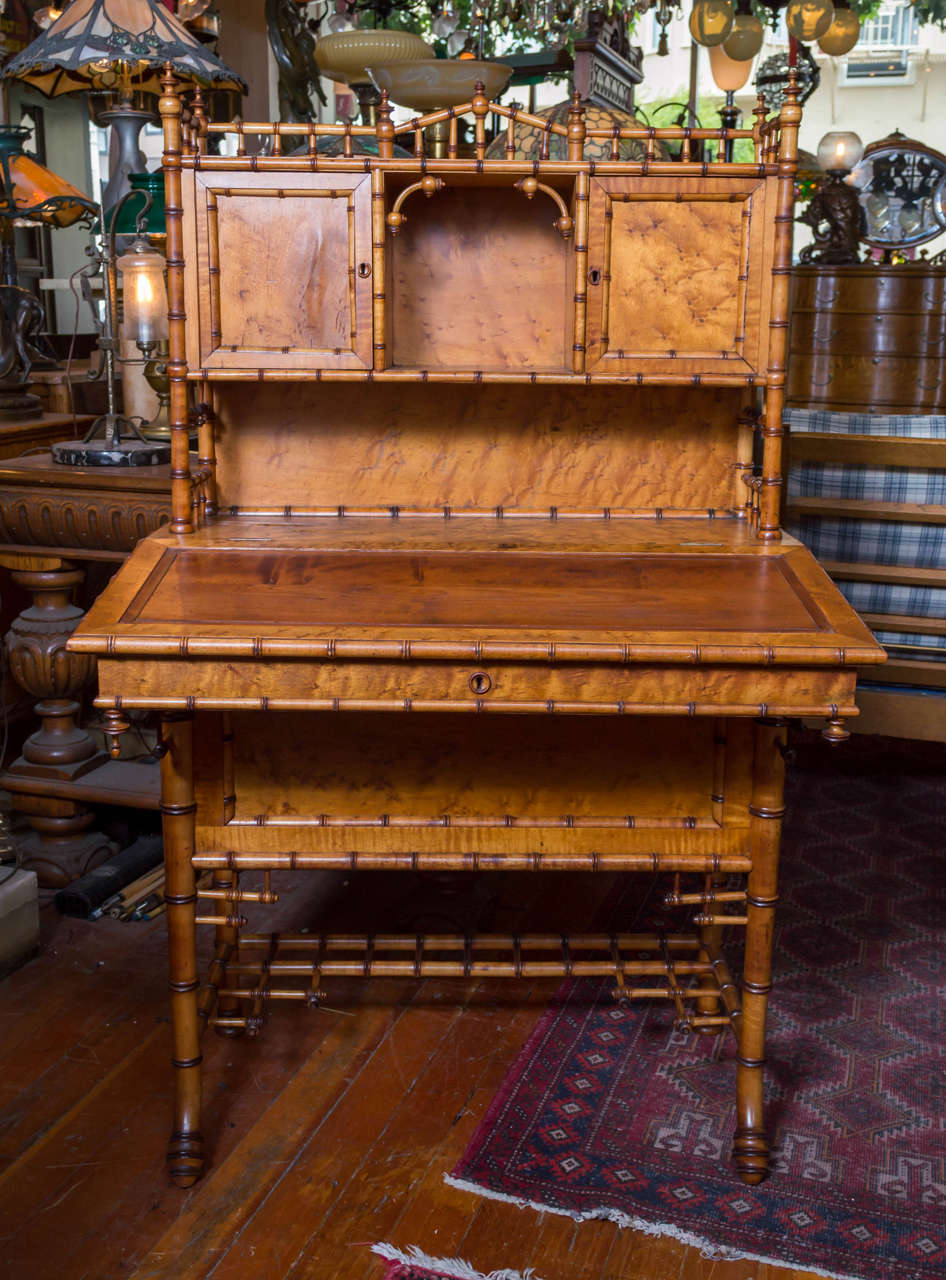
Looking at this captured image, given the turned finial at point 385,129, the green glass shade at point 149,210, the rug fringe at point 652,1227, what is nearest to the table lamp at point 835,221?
the green glass shade at point 149,210

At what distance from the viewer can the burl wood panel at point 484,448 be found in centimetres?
257

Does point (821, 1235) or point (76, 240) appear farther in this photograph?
point (76, 240)

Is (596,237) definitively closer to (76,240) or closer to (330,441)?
(330,441)

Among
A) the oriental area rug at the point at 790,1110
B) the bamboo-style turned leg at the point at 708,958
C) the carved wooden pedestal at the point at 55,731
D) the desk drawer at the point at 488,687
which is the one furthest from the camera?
the carved wooden pedestal at the point at 55,731

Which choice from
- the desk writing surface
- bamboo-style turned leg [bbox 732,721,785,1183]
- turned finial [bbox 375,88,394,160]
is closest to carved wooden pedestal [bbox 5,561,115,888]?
the desk writing surface

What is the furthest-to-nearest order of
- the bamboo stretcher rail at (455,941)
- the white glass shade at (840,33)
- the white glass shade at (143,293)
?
the white glass shade at (840,33)
the white glass shade at (143,293)
the bamboo stretcher rail at (455,941)

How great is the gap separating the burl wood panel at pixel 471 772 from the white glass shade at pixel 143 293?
1206 millimetres

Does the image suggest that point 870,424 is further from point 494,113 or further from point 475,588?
point 475,588

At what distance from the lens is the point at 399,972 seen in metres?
2.21

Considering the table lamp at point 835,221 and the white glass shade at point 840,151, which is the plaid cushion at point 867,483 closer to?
the white glass shade at point 840,151

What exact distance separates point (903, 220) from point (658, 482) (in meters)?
5.54

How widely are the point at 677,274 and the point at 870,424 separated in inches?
47.3

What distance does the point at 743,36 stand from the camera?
199 inches

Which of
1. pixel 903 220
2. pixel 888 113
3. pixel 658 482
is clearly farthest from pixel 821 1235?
pixel 888 113
